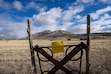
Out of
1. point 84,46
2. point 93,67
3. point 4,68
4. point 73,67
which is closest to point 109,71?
point 93,67

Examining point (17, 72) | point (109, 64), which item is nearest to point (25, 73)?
point (17, 72)

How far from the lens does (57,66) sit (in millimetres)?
10539

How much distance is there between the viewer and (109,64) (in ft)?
50.5

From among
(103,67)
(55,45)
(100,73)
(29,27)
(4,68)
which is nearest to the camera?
(55,45)

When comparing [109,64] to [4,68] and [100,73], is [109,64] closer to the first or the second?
[100,73]

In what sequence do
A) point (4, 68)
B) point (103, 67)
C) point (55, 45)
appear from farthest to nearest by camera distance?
point (4, 68) < point (103, 67) < point (55, 45)

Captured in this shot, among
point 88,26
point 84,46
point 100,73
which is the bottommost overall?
point 100,73

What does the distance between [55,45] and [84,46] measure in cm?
131

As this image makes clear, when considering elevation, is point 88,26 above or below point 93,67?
above

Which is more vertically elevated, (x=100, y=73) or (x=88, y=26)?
(x=88, y=26)

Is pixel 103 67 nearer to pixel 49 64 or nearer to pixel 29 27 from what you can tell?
pixel 49 64

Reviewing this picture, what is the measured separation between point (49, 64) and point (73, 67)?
6.55 feet

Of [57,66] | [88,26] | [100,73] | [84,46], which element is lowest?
[100,73]

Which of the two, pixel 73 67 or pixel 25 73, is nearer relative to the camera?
pixel 25 73
